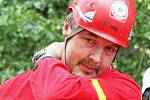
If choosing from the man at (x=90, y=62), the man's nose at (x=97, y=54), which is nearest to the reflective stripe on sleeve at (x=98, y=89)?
the man at (x=90, y=62)

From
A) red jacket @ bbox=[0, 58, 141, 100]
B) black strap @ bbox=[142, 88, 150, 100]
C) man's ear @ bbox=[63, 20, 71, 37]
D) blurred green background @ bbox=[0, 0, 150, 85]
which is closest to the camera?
red jacket @ bbox=[0, 58, 141, 100]

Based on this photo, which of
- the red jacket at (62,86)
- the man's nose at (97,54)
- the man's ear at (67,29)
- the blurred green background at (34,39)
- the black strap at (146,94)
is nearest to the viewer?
the red jacket at (62,86)

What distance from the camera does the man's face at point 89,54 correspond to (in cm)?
245

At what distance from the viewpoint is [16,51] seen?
5.87 m

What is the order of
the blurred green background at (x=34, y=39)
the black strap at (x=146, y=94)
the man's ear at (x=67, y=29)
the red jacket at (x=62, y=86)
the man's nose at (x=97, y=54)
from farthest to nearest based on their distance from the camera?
the blurred green background at (x=34, y=39), the black strap at (x=146, y=94), the man's ear at (x=67, y=29), the man's nose at (x=97, y=54), the red jacket at (x=62, y=86)

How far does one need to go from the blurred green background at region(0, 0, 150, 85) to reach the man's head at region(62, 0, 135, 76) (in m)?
3.04

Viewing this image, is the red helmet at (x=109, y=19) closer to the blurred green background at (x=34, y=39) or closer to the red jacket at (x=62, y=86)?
the red jacket at (x=62, y=86)

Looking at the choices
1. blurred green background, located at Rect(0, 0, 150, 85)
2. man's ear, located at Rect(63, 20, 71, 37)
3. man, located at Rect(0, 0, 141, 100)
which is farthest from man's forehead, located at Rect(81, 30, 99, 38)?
blurred green background, located at Rect(0, 0, 150, 85)

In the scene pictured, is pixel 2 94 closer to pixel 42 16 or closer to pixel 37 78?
pixel 37 78

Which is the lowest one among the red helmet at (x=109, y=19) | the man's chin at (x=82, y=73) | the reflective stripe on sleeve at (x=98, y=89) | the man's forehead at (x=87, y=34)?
the reflective stripe on sleeve at (x=98, y=89)

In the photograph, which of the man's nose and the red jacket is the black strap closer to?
the red jacket

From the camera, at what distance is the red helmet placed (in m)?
2.46

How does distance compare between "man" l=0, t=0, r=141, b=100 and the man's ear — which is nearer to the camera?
"man" l=0, t=0, r=141, b=100

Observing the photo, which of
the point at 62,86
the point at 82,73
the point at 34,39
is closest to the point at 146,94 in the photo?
the point at 82,73
